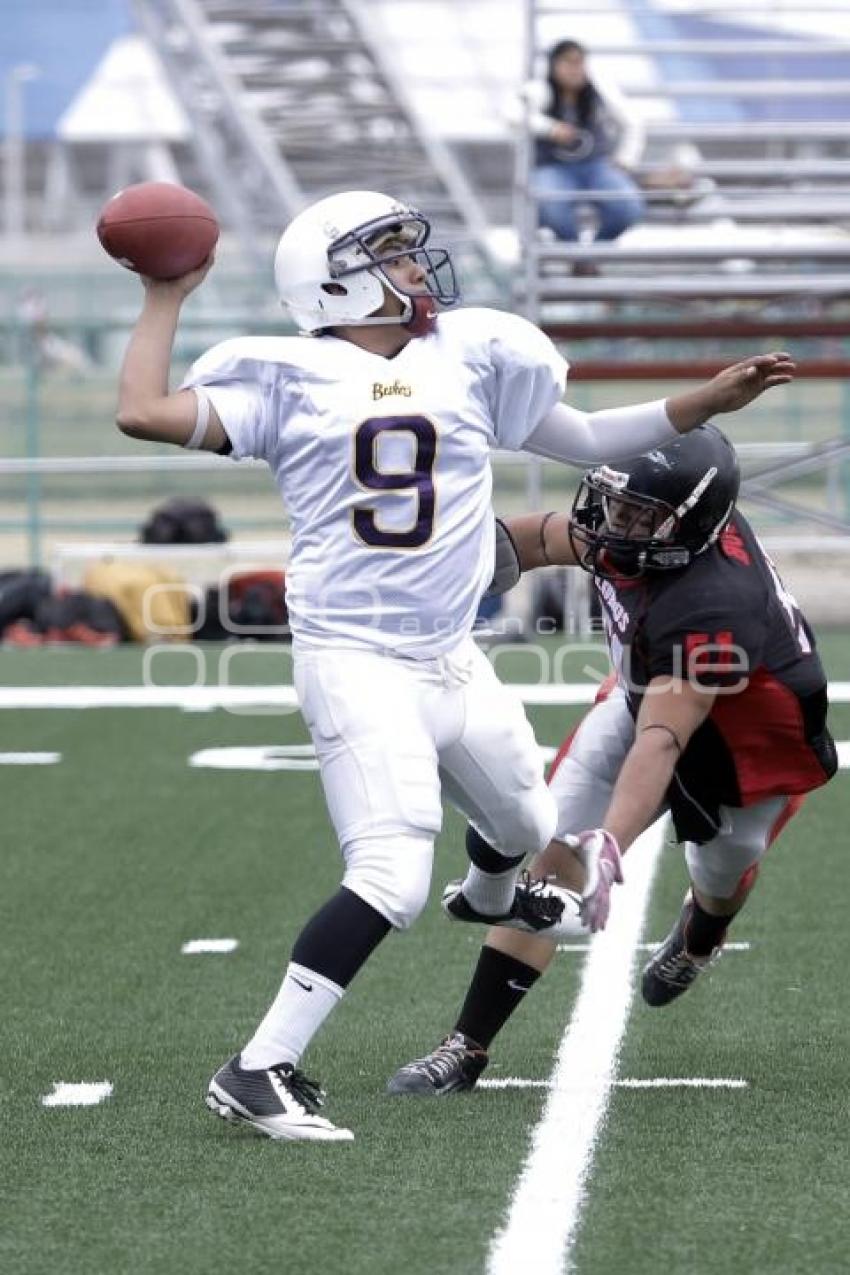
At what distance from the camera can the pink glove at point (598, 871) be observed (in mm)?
3996

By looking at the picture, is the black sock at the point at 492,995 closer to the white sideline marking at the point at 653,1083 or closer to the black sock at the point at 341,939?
the white sideline marking at the point at 653,1083

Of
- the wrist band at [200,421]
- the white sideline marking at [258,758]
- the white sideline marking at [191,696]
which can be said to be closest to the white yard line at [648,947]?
the wrist band at [200,421]

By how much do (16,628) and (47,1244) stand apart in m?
10.3

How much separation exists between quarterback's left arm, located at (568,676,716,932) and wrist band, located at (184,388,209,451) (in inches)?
37.7

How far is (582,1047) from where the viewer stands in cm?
465

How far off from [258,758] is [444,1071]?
476 cm

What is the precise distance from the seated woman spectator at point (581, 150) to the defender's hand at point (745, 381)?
8244mm

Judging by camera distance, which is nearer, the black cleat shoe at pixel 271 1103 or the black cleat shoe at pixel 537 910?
the black cleat shoe at pixel 271 1103

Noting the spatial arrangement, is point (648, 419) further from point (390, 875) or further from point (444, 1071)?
point (444, 1071)

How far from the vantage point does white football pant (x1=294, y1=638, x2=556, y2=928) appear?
3943 mm

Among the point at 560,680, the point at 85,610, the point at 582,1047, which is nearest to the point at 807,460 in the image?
the point at 560,680

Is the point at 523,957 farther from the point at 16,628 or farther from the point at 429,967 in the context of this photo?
the point at 16,628

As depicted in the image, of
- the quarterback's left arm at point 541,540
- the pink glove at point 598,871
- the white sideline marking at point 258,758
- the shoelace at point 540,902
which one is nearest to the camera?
the pink glove at point 598,871

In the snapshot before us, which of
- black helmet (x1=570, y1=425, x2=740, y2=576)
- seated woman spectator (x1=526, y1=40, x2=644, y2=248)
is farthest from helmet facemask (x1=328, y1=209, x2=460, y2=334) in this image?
seated woman spectator (x1=526, y1=40, x2=644, y2=248)
